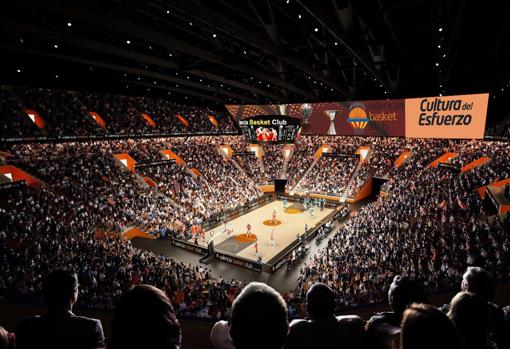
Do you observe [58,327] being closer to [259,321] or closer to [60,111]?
[259,321]

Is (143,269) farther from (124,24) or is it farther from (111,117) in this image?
(111,117)

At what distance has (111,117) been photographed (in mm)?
34750

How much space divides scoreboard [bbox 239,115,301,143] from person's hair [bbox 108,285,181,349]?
2277 centimetres

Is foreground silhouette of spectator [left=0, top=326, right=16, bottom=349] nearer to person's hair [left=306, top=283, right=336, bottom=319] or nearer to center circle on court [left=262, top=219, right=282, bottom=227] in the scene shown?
person's hair [left=306, top=283, right=336, bottom=319]

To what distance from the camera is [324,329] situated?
226 cm

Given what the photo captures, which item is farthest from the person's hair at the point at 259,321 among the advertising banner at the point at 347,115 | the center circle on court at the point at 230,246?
the advertising banner at the point at 347,115

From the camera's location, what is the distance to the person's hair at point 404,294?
2455mm

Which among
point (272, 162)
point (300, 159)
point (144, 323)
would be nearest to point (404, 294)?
point (144, 323)

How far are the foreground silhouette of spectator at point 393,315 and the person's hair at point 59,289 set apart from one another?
2559 mm

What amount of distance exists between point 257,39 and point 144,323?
1683 centimetres

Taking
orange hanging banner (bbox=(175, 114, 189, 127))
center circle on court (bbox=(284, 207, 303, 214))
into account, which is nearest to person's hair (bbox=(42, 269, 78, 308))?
center circle on court (bbox=(284, 207, 303, 214))

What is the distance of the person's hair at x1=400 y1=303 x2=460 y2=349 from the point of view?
1.35 meters

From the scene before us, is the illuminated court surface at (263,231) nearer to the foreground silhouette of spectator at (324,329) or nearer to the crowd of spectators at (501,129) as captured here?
the foreground silhouette of spectator at (324,329)

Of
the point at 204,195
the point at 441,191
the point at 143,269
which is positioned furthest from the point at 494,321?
the point at 204,195
